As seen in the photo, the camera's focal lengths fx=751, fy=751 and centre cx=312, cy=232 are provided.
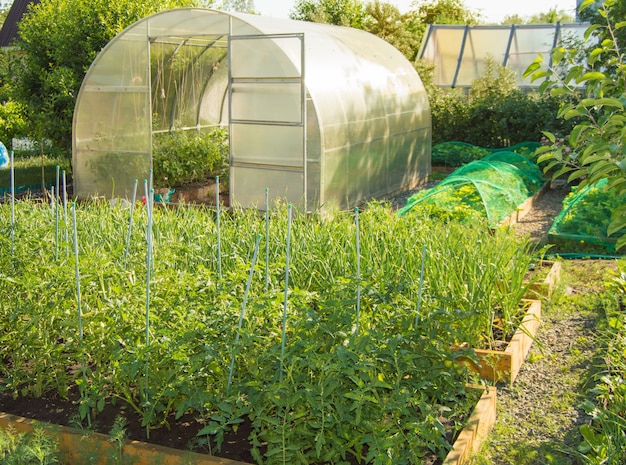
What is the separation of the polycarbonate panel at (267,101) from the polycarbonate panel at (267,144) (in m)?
0.12

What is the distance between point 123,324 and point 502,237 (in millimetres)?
2902

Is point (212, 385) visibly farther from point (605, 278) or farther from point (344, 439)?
point (605, 278)

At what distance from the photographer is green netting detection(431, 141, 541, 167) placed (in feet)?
42.8

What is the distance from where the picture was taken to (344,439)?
3.20 metres

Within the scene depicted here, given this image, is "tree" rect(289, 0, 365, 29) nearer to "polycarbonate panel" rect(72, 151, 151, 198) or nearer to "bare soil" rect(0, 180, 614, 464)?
"polycarbonate panel" rect(72, 151, 151, 198)

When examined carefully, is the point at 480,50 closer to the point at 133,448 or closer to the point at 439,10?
the point at 439,10

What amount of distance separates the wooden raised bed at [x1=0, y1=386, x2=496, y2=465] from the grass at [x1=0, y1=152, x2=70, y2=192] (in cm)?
792

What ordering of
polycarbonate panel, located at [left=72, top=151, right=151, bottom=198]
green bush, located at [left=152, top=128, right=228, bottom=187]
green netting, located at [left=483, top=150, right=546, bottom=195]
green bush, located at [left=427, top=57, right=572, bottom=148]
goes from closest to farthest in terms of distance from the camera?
1. polycarbonate panel, located at [left=72, top=151, right=151, bottom=198]
2. green bush, located at [left=152, top=128, right=228, bottom=187]
3. green netting, located at [left=483, top=150, right=546, bottom=195]
4. green bush, located at [left=427, top=57, right=572, bottom=148]

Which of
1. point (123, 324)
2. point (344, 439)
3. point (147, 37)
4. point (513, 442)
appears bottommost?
point (513, 442)

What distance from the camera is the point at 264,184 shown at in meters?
9.09

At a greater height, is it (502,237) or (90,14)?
(90,14)

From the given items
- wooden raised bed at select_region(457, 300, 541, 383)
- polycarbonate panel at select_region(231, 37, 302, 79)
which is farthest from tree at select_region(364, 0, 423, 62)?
wooden raised bed at select_region(457, 300, 541, 383)

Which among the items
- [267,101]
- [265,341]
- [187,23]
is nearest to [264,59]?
[267,101]

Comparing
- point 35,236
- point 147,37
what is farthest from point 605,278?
point 147,37
